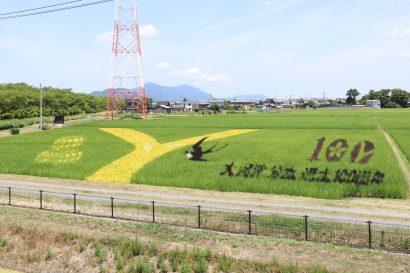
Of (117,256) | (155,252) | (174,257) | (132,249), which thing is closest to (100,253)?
(117,256)

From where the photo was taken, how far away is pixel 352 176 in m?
38.6

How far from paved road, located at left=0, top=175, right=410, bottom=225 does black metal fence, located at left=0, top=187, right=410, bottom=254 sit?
2.56 metres

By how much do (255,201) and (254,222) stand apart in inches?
300

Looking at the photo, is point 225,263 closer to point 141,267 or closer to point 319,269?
point 141,267

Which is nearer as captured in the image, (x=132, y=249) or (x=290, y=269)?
(x=290, y=269)

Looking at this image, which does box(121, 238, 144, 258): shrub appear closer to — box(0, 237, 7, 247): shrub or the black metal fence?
the black metal fence

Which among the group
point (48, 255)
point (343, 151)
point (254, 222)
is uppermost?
point (343, 151)

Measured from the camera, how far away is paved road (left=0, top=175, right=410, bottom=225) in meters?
30.2

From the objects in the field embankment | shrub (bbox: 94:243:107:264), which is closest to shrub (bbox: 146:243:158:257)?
the field embankment

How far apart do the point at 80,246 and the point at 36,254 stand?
2.53 metres

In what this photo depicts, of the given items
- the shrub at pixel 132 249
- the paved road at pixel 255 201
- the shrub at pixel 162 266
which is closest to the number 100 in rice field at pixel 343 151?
the paved road at pixel 255 201

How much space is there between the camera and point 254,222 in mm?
26969

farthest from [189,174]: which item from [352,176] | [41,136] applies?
[41,136]

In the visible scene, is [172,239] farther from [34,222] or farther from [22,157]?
[22,157]
